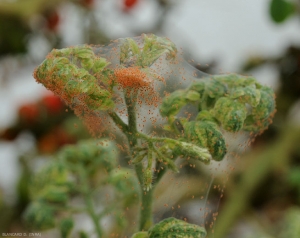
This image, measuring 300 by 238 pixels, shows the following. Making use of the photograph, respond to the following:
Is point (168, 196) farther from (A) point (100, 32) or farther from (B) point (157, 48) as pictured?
(A) point (100, 32)

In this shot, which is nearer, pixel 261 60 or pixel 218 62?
pixel 218 62

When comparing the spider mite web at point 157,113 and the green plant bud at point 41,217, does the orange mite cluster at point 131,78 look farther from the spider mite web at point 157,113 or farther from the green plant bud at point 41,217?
the green plant bud at point 41,217

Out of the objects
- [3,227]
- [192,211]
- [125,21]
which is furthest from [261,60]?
[192,211]

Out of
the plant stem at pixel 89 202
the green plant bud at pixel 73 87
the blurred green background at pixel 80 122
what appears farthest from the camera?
the blurred green background at pixel 80 122

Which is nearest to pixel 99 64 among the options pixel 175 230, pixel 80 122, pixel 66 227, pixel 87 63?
pixel 87 63

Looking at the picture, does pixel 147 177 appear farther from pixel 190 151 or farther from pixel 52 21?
pixel 52 21

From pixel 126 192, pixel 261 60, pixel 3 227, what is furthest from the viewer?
pixel 261 60

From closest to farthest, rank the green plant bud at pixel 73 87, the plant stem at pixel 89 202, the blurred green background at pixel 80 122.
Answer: the green plant bud at pixel 73 87
the plant stem at pixel 89 202
the blurred green background at pixel 80 122

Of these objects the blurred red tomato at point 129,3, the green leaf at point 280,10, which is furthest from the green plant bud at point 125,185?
the blurred red tomato at point 129,3
